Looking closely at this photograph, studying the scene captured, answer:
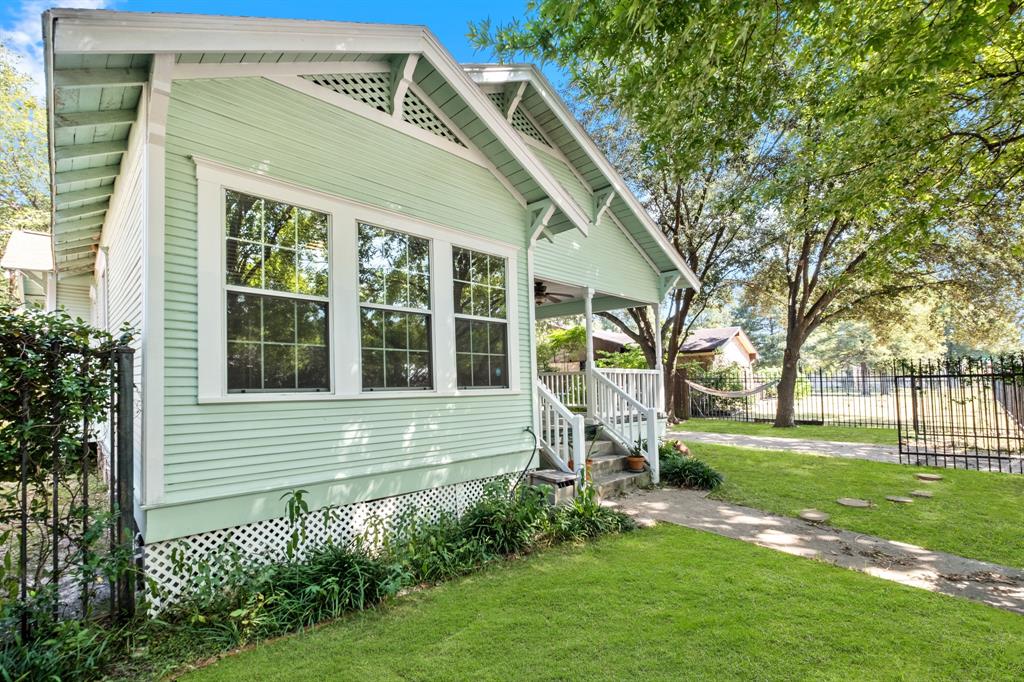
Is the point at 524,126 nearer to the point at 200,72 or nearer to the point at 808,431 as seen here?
the point at 200,72

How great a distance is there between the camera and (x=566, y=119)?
8.62m

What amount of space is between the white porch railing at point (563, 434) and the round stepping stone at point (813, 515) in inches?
113

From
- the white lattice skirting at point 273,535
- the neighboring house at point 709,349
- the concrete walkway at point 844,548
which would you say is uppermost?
the neighboring house at point 709,349

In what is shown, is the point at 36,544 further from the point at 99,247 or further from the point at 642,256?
the point at 642,256

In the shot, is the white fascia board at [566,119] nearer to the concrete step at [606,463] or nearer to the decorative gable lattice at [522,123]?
the decorative gable lattice at [522,123]

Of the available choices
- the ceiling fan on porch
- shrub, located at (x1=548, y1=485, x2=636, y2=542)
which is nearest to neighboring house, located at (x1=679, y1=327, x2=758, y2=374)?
the ceiling fan on porch

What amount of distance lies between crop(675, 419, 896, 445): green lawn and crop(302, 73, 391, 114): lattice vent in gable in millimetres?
13388

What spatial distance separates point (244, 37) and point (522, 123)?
5411 millimetres

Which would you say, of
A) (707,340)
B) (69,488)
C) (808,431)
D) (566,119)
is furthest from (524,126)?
(707,340)

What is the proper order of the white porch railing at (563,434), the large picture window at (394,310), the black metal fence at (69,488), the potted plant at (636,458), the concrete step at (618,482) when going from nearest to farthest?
the black metal fence at (69,488), the large picture window at (394,310), the white porch railing at (563,434), the concrete step at (618,482), the potted plant at (636,458)

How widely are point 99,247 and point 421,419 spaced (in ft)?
19.3

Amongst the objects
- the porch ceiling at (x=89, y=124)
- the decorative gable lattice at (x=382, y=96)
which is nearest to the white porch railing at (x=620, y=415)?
the decorative gable lattice at (x=382, y=96)

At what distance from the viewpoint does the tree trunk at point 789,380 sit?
1543 cm

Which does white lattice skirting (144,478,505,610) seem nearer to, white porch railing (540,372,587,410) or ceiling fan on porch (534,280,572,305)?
white porch railing (540,372,587,410)
